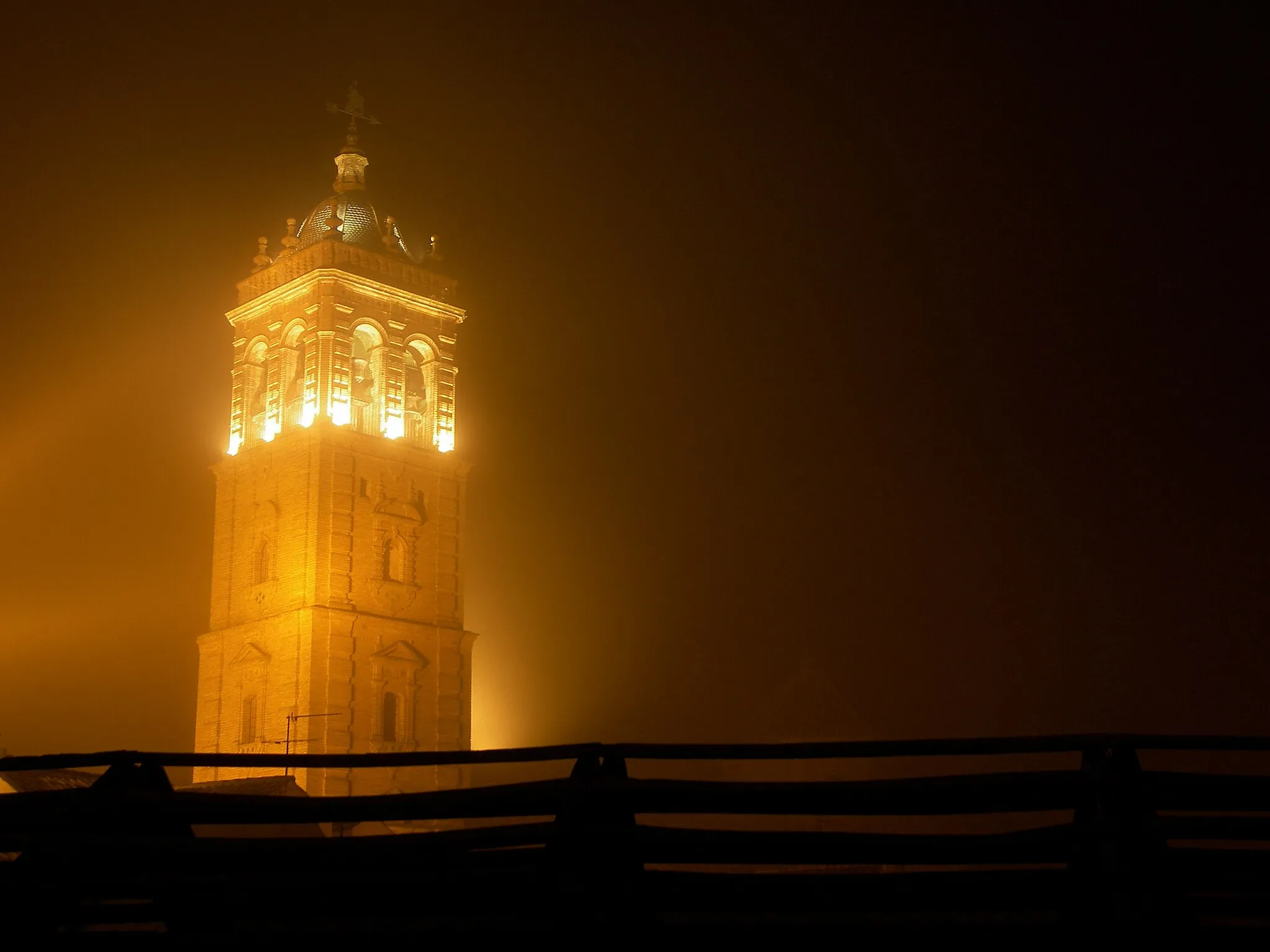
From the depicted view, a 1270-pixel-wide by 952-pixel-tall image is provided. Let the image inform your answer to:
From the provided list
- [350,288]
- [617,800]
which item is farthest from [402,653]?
[617,800]

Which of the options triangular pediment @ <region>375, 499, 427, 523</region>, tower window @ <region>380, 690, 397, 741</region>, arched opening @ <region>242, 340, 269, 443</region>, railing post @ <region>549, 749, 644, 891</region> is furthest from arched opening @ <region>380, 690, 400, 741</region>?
railing post @ <region>549, 749, 644, 891</region>

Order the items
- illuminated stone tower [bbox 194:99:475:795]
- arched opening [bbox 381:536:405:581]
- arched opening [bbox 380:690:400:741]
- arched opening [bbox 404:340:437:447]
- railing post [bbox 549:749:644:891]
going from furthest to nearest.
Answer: arched opening [bbox 404:340:437:447] → arched opening [bbox 381:536:405:581] → arched opening [bbox 380:690:400:741] → illuminated stone tower [bbox 194:99:475:795] → railing post [bbox 549:749:644:891]

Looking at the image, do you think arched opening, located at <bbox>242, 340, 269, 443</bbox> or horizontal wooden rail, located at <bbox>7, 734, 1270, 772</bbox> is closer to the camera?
A: horizontal wooden rail, located at <bbox>7, 734, 1270, 772</bbox>

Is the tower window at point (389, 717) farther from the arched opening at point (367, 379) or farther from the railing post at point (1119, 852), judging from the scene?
the railing post at point (1119, 852)

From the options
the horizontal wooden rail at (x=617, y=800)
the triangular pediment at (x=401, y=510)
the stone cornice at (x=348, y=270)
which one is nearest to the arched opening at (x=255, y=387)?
the stone cornice at (x=348, y=270)

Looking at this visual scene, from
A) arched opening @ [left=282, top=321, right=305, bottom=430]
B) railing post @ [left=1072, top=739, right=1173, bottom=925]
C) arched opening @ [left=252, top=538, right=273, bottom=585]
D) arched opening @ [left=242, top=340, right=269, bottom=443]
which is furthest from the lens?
arched opening @ [left=242, top=340, right=269, bottom=443]

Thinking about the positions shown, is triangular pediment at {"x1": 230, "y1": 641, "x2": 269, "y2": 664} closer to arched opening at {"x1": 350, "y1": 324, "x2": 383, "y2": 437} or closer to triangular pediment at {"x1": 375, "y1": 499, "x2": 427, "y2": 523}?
triangular pediment at {"x1": 375, "y1": 499, "x2": 427, "y2": 523}

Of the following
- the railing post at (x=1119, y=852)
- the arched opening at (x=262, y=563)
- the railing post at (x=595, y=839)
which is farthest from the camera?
the arched opening at (x=262, y=563)

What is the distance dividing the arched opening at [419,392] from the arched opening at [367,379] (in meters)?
1.01

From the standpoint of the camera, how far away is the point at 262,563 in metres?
49.6

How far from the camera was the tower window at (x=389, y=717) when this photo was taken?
47.8 m

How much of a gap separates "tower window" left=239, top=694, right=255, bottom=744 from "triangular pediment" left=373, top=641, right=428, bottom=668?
404 cm

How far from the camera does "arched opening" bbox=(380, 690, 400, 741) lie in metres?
47.8

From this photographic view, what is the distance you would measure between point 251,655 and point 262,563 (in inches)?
127
